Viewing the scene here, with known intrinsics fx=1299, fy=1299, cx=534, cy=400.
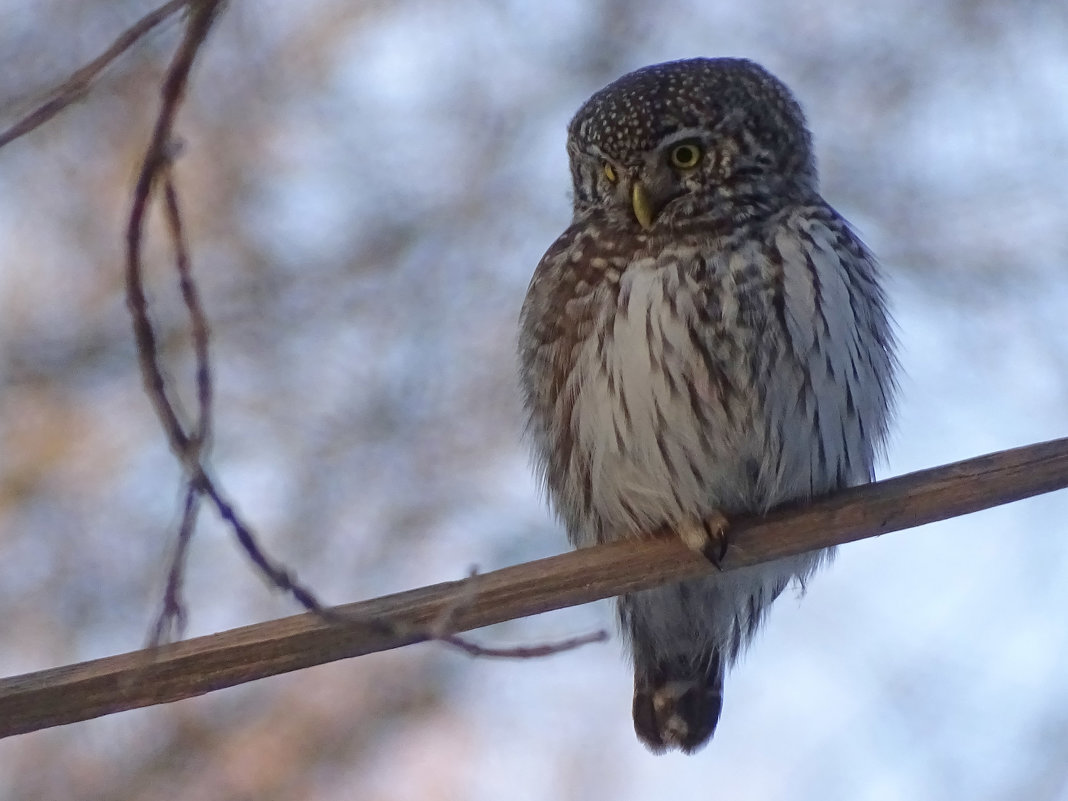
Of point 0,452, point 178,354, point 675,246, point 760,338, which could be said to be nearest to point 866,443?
point 760,338

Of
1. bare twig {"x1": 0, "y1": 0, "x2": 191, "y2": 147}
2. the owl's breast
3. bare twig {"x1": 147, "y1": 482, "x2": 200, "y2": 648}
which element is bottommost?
bare twig {"x1": 147, "y1": 482, "x2": 200, "y2": 648}

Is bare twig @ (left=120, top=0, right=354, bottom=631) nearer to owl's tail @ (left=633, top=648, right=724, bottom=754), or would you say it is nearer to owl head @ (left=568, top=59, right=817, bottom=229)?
owl head @ (left=568, top=59, right=817, bottom=229)

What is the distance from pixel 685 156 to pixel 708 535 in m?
0.84

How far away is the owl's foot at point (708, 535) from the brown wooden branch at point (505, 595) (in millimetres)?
17

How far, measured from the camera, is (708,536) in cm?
270

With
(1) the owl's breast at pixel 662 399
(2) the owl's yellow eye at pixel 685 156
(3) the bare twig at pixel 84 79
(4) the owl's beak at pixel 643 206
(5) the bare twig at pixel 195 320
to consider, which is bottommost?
(5) the bare twig at pixel 195 320

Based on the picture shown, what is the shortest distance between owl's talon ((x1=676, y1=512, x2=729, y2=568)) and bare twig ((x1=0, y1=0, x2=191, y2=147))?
63.9 inches

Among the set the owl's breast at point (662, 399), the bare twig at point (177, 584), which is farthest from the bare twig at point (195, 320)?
the owl's breast at point (662, 399)

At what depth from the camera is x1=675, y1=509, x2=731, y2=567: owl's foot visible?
2.67 m

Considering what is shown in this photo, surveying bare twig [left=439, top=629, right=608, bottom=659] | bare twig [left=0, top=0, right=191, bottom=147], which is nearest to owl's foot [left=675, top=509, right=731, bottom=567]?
bare twig [left=439, top=629, right=608, bottom=659]

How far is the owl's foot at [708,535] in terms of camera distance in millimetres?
2668

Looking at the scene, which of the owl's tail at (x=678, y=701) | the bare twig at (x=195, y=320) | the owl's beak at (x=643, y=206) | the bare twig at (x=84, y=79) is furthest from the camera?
the owl's tail at (x=678, y=701)

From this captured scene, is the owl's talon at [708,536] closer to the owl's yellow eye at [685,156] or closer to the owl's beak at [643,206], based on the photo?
the owl's beak at [643,206]

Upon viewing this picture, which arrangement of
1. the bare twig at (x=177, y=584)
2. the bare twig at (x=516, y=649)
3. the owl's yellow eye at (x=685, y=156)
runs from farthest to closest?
the owl's yellow eye at (x=685, y=156) → the bare twig at (x=516, y=649) → the bare twig at (x=177, y=584)
